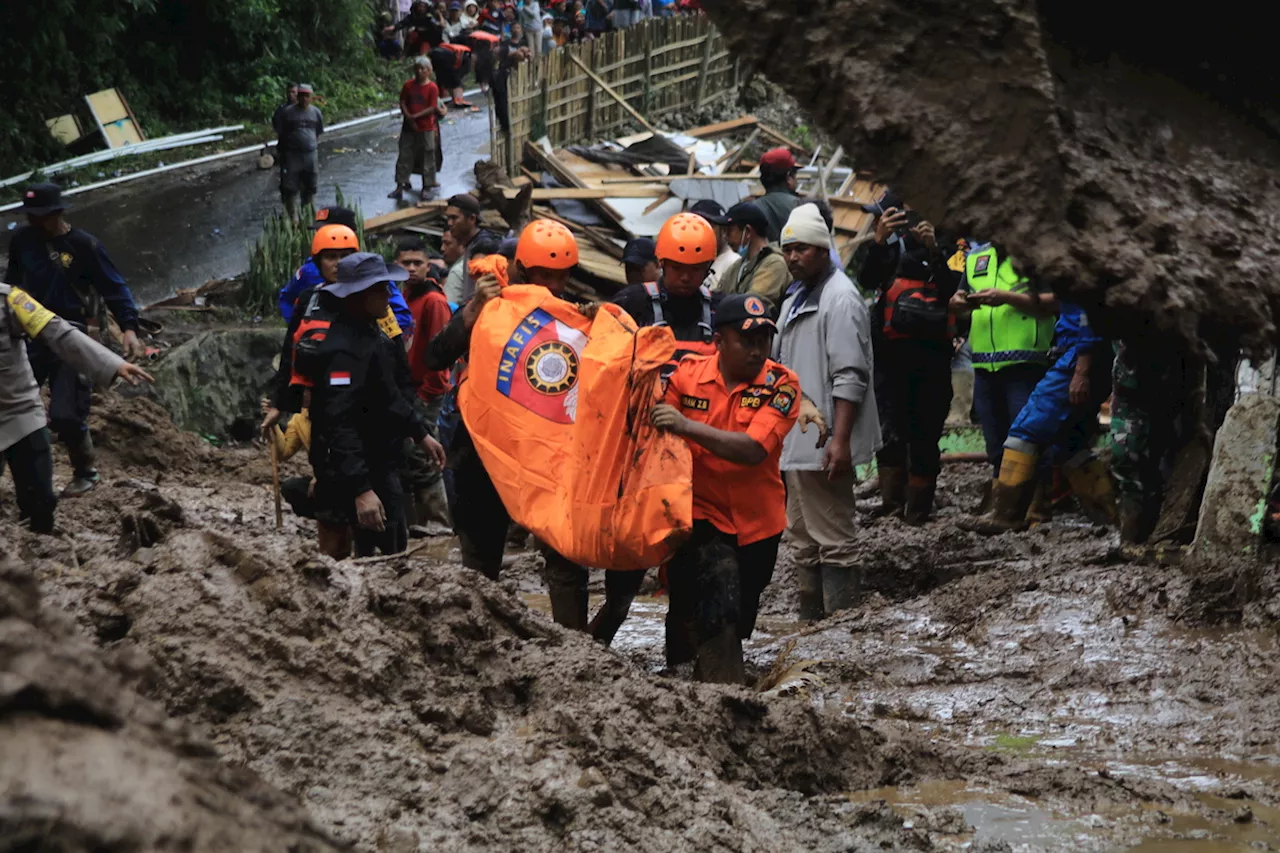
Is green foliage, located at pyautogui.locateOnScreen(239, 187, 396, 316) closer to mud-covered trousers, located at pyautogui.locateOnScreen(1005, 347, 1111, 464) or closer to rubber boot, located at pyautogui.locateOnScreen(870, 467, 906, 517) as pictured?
rubber boot, located at pyautogui.locateOnScreen(870, 467, 906, 517)

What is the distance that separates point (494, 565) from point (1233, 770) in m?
3.34

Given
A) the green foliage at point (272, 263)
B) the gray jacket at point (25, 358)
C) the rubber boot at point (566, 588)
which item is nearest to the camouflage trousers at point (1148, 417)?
the rubber boot at point (566, 588)

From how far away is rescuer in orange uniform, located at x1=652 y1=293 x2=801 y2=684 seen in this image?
6.00m

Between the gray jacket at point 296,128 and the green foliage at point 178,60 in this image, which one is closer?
the gray jacket at point 296,128

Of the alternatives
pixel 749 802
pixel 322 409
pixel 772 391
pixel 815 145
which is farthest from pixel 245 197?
pixel 749 802

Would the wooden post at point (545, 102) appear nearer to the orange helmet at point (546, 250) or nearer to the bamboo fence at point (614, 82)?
the bamboo fence at point (614, 82)

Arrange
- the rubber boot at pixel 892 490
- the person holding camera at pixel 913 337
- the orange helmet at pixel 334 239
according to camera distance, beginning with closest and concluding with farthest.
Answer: the person holding camera at pixel 913 337
the orange helmet at pixel 334 239
the rubber boot at pixel 892 490

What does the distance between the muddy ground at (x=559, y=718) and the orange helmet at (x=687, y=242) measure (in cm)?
178

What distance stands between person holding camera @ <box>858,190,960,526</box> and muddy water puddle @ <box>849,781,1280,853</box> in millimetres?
4388

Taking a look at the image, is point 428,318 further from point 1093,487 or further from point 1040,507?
point 1093,487

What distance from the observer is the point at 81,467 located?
9906mm

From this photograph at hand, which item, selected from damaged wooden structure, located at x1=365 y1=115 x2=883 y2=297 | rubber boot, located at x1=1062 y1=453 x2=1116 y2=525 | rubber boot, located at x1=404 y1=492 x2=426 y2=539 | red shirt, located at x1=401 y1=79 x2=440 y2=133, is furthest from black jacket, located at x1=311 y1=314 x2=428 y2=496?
red shirt, located at x1=401 y1=79 x2=440 y2=133

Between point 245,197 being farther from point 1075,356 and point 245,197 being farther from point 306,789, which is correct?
point 306,789

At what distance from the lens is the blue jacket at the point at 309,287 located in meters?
8.94
